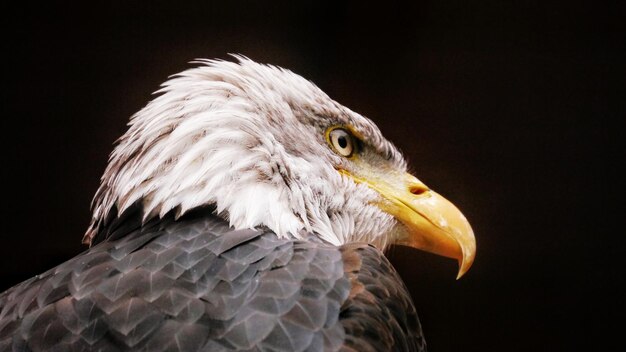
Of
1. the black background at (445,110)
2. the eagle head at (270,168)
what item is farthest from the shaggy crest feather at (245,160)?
the black background at (445,110)

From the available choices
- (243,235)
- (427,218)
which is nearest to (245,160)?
(243,235)

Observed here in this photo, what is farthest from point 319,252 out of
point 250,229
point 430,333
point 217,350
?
point 430,333

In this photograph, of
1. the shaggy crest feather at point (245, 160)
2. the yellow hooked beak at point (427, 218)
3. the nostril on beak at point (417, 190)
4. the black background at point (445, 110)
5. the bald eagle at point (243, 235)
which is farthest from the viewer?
the black background at point (445, 110)

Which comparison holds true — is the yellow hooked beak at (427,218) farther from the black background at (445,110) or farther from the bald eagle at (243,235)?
the black background at (445,110)

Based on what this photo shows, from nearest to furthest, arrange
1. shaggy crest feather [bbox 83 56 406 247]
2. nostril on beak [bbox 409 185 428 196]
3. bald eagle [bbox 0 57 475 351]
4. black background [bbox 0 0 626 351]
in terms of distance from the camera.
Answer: bald eagle [bbox 0 57 475 351] → shaggy crest feather [bbox 83 56 406 247] → nostril on beak [bbox 409 185 428 196] → black background [bbox 0 0 626 351]

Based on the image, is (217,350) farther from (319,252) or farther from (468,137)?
(468,137)

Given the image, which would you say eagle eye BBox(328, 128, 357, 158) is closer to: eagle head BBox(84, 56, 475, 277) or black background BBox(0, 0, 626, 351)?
eagle head BBox(84, 56, 475, 277)

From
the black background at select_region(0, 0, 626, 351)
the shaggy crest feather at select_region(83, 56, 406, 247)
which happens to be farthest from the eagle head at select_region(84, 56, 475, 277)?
the black background at select_region(0, 0, 626, 351)
